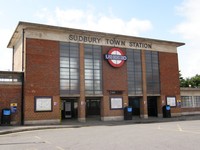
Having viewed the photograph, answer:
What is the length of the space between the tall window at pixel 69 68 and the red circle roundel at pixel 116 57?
3.67m

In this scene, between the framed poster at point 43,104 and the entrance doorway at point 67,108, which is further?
the entrance doorway at point 67,108

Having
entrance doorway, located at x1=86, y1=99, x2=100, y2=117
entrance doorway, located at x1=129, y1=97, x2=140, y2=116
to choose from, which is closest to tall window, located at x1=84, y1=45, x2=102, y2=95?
→ entrance doorway, located at x1=86, y1=99, x2=100, y2=117

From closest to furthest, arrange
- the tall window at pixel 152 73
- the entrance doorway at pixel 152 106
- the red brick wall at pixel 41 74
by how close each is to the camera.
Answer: the red brick wall at pixel 41 74, the tall window at pixel 152 73, the entrance doorway at pixel 152 106

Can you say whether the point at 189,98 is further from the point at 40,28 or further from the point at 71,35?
the point at 40,28

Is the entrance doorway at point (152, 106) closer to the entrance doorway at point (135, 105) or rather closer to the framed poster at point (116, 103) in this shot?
the entrance doorway at point (135, 105)

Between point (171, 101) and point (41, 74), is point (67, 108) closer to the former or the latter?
point (41, 74)

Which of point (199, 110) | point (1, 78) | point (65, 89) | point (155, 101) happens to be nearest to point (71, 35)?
point (65, 89)

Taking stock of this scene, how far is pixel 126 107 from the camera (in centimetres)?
2833

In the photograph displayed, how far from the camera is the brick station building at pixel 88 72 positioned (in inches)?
954

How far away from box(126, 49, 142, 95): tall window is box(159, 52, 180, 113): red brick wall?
3332 mm

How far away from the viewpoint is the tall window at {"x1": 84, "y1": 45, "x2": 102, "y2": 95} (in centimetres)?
2714

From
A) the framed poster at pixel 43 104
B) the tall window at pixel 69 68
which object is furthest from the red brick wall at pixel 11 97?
the tall window at pixel 69 68

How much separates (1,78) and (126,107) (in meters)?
13.3

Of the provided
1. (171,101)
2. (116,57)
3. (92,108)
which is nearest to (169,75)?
(171,101)
